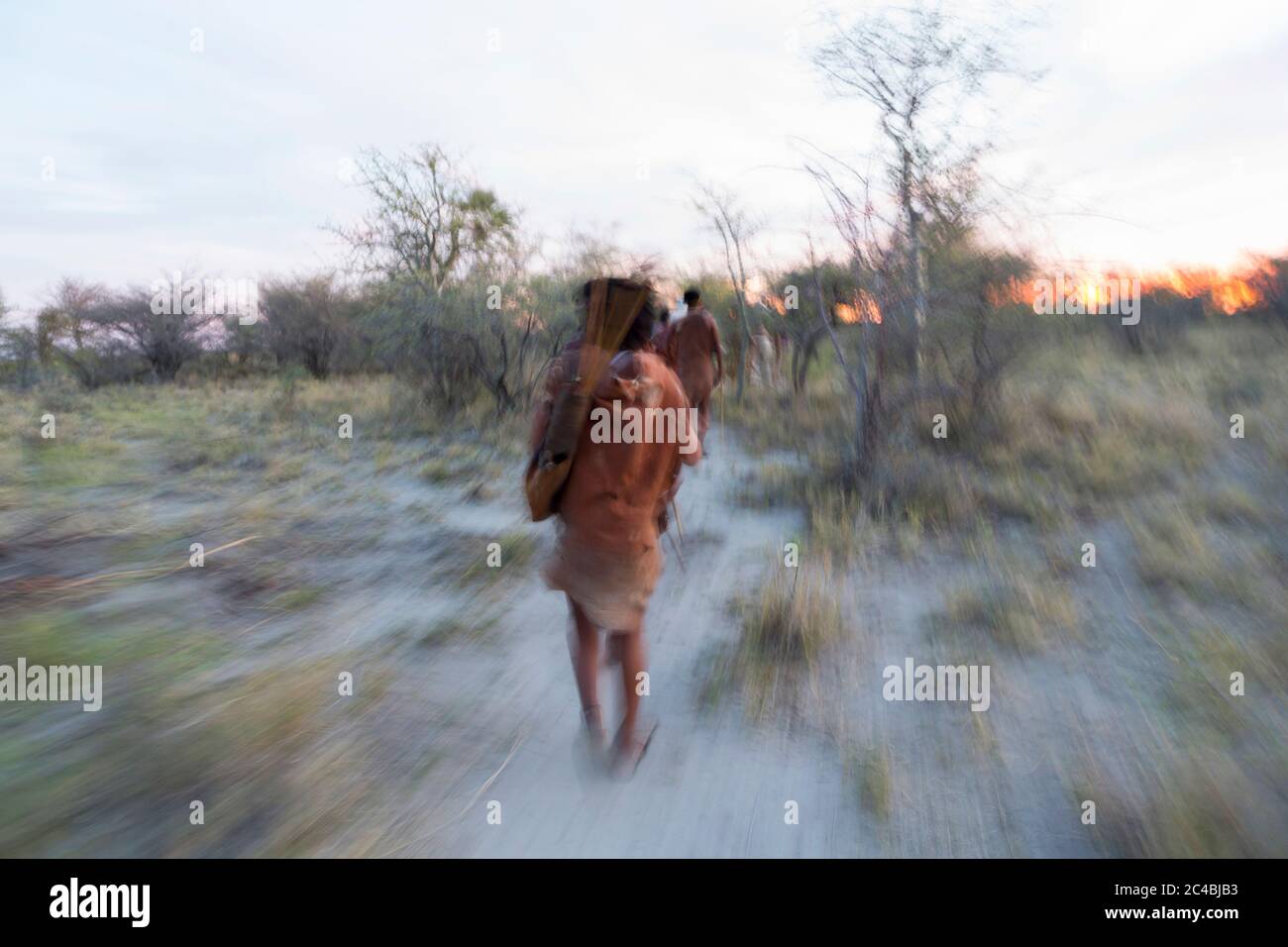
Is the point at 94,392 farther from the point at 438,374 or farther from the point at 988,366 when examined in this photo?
the point at 988,366

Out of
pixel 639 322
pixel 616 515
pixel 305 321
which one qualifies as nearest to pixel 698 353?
pixel 639 322

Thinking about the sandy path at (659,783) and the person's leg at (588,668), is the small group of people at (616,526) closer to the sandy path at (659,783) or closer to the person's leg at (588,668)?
the person's leg at (588,668)

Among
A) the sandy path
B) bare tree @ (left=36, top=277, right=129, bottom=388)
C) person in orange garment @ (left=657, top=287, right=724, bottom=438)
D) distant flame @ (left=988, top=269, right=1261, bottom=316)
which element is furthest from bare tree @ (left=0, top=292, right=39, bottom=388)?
distant flame @ (left=988, top=269, right=1261, bottom=316)

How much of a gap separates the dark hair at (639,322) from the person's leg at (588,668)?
99cm

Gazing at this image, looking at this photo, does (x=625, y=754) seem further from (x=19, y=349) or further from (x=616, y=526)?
(x=19, y=349)

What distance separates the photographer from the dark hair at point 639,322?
266 centimetres

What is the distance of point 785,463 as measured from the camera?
Result: 7797mm

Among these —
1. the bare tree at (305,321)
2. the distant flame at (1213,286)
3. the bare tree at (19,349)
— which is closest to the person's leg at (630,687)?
the distant flame at (1213,286)

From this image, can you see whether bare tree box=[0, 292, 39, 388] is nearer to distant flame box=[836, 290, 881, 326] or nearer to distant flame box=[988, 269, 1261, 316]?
distant flame box=[836, 290, 881, 326]

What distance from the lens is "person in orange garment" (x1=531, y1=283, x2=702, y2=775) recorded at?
8.45 ft

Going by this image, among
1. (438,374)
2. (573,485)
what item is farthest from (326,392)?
(573,485)

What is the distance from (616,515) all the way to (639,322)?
0.71 meters

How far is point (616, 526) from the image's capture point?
104 inches
